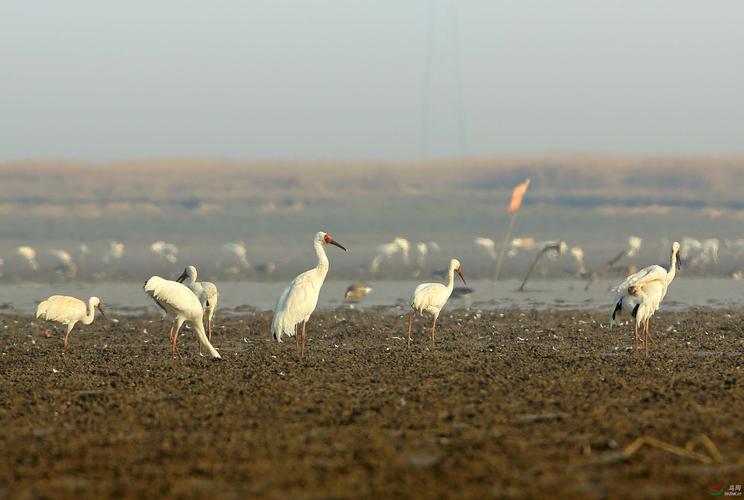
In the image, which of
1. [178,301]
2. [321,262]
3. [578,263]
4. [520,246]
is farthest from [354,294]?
[520,246]

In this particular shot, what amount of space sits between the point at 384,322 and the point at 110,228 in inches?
1539

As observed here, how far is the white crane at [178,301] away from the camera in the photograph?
1684 cm

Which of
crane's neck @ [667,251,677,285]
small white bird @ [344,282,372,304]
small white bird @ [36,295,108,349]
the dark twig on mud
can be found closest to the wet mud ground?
the dark twig on mud

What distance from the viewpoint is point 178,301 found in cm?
1700

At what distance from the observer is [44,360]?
16.8 m

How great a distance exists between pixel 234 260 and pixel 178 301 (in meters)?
26.7

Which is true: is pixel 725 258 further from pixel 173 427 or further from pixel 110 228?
pixel 173 427

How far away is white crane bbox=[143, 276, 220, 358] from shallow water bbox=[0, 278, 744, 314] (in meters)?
8.91

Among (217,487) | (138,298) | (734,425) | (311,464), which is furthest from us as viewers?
(138,298)

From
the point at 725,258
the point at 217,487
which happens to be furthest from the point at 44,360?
the point at 725,258

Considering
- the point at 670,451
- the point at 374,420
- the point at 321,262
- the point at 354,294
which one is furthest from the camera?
the point at 354,294

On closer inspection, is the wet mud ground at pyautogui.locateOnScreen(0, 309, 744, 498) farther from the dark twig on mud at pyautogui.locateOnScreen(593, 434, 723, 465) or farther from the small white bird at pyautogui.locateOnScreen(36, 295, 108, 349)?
the small white bird at pyautogui.locateOnScreen(36, 295, 108, 349)

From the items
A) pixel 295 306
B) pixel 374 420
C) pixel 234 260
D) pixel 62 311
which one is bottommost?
pixel 234 260

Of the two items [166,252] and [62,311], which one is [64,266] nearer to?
[166,252]
